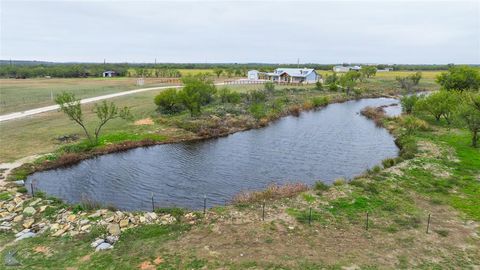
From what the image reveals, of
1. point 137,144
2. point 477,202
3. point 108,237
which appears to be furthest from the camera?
point 137,144

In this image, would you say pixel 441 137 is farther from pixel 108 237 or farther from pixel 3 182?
pixel 3 182

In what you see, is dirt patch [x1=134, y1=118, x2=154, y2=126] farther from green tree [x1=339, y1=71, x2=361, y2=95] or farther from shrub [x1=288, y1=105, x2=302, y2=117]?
green tree [x1=339, y1=71, x2=361, y2=95]

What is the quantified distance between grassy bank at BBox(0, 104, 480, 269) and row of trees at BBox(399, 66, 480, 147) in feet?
39.2

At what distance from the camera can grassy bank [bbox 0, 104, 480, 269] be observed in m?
17.2

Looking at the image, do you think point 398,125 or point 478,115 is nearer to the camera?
point 478,115

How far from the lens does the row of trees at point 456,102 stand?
3778 cm

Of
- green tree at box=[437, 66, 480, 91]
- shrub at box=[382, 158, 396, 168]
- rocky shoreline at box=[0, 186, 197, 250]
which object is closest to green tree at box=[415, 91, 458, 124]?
shrub at box=[382, 158, 396, 168]

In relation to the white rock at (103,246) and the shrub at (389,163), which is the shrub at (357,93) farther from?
the white rock at (103,246)

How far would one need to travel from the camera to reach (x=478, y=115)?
36.5 metres

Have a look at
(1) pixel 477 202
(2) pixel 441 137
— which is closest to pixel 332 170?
(1) pixel 477 202

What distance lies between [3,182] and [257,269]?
A: 22585mm

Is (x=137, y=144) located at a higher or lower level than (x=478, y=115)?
lower

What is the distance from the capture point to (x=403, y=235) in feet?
65.4

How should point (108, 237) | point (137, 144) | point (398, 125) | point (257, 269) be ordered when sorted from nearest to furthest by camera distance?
point (257, 269) → point (108, 237) → point (137, 144) → point (398, 125)
